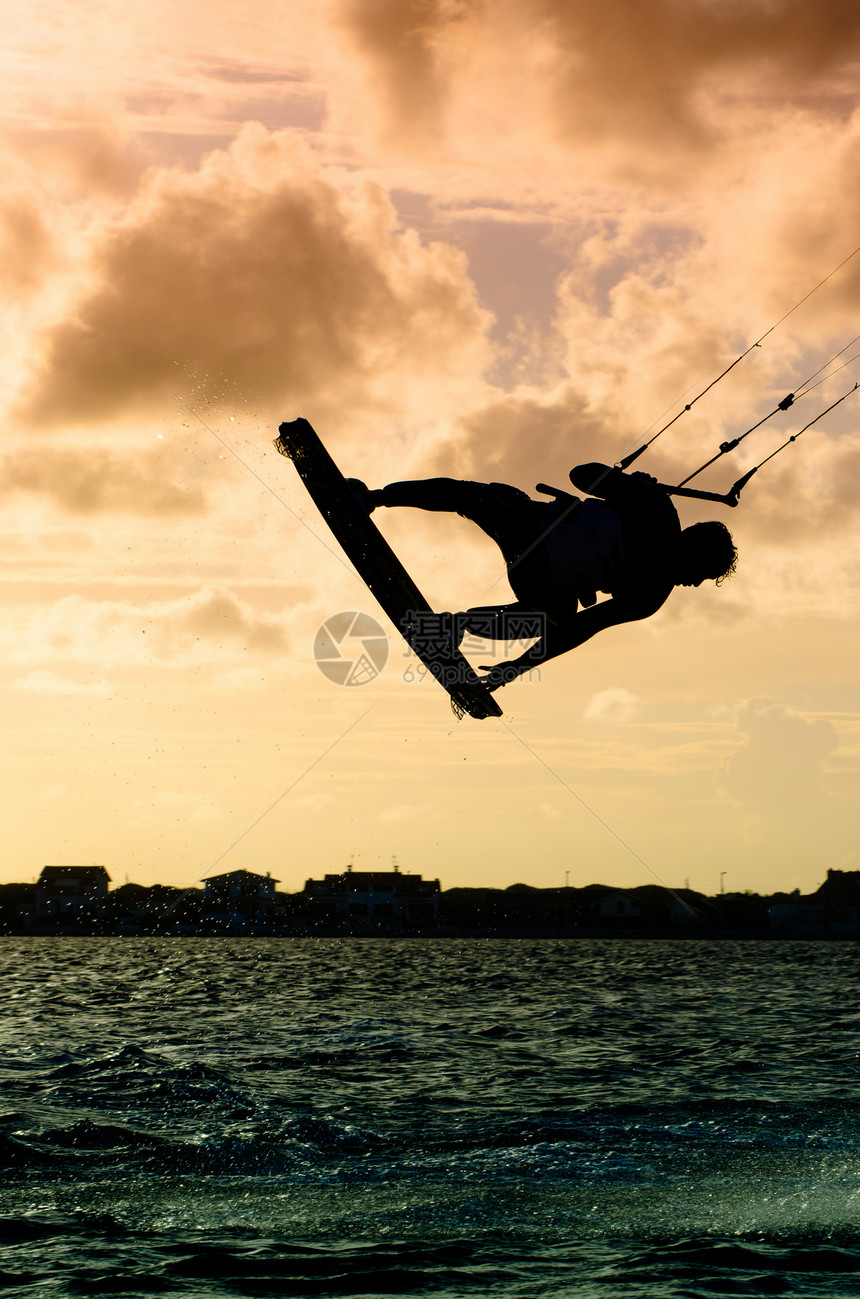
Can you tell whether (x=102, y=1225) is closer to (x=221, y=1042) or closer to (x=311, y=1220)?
(x=311, y=1220)

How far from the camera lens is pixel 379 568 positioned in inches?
407

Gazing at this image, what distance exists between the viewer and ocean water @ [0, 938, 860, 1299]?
39.3 feet

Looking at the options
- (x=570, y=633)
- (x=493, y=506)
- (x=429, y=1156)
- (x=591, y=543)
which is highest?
(x=493, y=506)

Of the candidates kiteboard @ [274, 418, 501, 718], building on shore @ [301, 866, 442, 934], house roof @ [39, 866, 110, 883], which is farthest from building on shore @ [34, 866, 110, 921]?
kiteboard @ [274, 418, 501, 718]

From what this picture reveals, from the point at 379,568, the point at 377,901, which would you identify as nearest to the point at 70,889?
the point at 377,901

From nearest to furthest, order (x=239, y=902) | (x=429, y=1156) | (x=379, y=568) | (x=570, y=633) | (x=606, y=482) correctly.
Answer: (x=606, y=482) < (x=570, y=633) < (x=379, y=568) < (x=429, y=1156) < (x=239, y=902)

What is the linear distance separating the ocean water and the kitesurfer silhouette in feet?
21.9

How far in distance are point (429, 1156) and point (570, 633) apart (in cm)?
1112

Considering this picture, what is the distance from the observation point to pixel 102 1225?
44.2 feet

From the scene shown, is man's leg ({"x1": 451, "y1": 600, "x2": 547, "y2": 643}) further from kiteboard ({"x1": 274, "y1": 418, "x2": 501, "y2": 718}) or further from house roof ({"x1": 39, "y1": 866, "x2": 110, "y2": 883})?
house roof ({"x1": 39, "y1": 866, "x2": 110, "y2": 883})

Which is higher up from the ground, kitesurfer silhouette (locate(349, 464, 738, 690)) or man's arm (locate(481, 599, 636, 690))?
kitesurfer silhouette (locate(349, 464, 738, 690))

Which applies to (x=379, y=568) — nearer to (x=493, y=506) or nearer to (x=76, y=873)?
(x=493, y=506)

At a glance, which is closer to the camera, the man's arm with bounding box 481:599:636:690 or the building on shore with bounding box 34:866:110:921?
the man's arm with bounding box 481:599:636:690

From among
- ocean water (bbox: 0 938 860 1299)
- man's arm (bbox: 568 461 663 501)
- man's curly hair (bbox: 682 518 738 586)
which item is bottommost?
ocean water (bbox: 0 938 860 1299)
